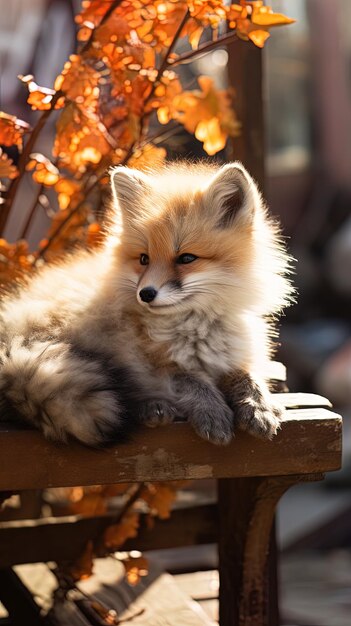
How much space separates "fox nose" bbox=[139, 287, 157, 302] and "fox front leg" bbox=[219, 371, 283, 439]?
21 centimetres

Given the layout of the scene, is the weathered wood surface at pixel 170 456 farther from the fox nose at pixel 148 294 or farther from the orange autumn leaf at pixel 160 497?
the orange autumn leaf at pixel 160 497

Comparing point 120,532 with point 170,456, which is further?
point 120,532

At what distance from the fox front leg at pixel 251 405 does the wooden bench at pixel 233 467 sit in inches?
1.0

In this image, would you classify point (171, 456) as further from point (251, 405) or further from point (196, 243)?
point (196, 243)

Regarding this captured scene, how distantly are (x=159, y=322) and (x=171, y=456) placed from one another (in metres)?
0.27

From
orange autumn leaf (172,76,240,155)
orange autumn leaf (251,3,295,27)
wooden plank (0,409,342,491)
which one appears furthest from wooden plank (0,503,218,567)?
orange autumn leaf (251,3,295,27)

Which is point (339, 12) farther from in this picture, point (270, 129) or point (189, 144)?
point (189, 144)

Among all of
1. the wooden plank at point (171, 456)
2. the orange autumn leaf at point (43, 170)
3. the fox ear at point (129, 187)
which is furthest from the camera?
the orange autumn leaf at point (43, 170)

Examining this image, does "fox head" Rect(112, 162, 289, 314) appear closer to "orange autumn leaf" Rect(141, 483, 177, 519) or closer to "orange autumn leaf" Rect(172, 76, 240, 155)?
"orange autumn leaf" Rect(172, 76, 240, 155)

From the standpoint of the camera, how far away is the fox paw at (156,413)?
149 cm

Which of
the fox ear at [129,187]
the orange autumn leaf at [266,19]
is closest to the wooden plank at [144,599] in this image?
the fox ear at [129,187]

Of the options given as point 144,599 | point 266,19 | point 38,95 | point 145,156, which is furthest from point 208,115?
point 144,599

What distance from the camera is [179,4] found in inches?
74.5

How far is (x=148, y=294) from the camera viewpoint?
1582 millimetres
